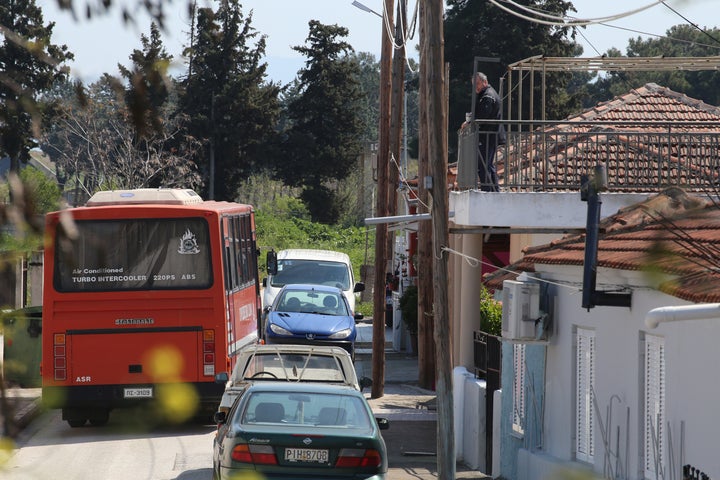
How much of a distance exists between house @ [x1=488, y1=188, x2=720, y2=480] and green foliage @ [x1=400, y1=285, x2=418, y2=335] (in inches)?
527

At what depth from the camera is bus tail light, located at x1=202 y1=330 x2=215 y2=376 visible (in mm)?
16156

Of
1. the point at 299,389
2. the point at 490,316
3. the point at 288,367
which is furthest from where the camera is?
the point at 490,316

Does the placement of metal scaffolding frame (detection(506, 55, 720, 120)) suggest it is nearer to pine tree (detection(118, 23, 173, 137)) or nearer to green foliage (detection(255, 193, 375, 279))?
pine tree (detection(118, 23, 173, 137))

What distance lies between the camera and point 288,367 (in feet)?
45.1

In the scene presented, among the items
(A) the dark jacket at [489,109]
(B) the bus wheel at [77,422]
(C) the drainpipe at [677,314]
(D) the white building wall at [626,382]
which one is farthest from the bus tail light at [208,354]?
(C) the drainpipe at [677,314]

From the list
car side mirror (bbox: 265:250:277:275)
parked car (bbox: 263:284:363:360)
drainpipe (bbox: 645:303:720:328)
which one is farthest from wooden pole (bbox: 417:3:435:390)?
drainpipe (bbox: 645:303:720:328)

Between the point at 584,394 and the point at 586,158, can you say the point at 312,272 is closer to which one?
the point at 586,158

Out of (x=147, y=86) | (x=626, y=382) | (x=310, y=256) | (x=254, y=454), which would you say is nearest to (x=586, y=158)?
(x=626, y=382)

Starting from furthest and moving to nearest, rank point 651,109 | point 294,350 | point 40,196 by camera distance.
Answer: point 651,109 < point 294,350 < point 40,196

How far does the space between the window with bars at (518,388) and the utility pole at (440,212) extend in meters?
1.52

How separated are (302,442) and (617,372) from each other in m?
2.90

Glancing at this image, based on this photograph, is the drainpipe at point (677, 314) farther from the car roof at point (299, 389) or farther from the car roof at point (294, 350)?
the car roof at point (294, 350)

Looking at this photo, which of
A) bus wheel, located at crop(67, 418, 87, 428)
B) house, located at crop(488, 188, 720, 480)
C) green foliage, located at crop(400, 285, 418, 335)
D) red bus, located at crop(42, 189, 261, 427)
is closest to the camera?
house, located at crop(488, 188, 720, 480)

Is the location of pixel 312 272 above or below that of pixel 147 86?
below
